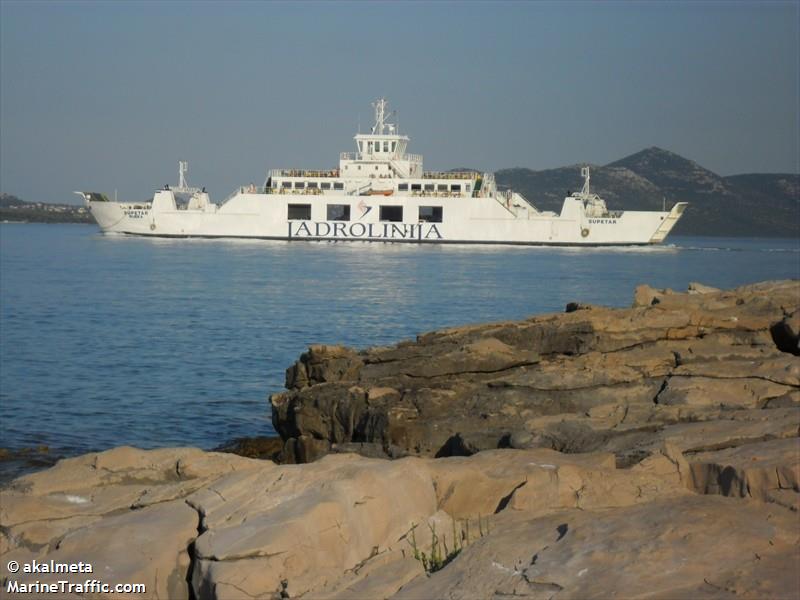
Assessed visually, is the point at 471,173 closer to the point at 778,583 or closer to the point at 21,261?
the point at 21,261

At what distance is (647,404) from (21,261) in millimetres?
33418

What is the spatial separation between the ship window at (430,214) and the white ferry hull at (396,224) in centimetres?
25

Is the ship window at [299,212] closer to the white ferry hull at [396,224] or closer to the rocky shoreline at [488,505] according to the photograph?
the white ferry hull at [396,224]

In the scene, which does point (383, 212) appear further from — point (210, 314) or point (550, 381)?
point (550, 381)

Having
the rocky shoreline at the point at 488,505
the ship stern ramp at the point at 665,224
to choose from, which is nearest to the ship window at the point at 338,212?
the ship stern ramp at the point at 665,224

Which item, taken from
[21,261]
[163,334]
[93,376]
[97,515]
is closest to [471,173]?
[21,261]

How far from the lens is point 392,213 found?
50.4 m

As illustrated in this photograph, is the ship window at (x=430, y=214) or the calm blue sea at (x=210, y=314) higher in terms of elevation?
the ship window at (x=430, y=214)

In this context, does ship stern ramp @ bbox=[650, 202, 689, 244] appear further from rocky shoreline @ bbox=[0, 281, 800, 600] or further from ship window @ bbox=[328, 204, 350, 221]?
rocky shoreline @ bbox=[0, 281, 800, 600]

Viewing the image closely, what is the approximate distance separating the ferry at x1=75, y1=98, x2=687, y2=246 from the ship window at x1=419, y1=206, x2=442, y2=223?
2.3 inches

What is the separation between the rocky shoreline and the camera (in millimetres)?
3352

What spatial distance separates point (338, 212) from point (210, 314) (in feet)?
108

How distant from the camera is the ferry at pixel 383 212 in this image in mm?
49750

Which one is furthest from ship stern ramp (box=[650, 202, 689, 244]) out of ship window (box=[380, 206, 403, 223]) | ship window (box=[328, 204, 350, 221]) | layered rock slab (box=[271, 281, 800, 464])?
layered rock slab (box=[271, 281, 800, 464])
